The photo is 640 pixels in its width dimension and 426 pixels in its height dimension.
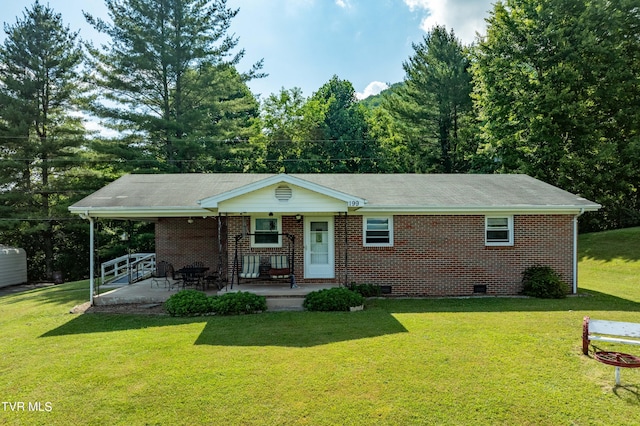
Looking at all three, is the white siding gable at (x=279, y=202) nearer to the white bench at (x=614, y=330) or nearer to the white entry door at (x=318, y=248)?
the white entry door at (x=318, y=248)

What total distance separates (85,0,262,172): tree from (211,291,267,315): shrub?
16.8 metres

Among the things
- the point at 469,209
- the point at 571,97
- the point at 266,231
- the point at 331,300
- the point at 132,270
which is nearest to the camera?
the point at 331,300

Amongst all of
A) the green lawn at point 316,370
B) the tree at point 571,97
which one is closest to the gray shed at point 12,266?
the green lawn at point 316,370

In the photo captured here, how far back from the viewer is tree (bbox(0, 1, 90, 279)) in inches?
956

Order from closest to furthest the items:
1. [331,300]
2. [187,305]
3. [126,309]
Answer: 1. [187,305]
2. [331,300]
3. [126,309]

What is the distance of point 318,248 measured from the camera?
12656 mm

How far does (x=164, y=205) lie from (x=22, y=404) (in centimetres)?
720

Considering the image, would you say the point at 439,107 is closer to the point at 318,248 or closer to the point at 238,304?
the point at 318,248

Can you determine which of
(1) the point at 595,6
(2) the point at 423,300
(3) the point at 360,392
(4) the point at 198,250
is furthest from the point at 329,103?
(3) the point at 360,392

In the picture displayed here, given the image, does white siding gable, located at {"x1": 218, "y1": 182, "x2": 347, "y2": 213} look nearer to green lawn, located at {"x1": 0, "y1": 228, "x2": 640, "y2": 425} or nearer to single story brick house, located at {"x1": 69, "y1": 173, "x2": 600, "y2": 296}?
single story brick house, located at {"x1": 69, "y1": 173, "x2": 600, "y2": 296}

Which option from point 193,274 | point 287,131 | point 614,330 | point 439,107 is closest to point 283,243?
point 193,274

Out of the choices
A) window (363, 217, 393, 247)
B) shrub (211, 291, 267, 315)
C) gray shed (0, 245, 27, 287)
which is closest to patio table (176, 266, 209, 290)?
shrub (211, 291, 267, 315)

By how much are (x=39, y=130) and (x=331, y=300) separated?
2602 cm

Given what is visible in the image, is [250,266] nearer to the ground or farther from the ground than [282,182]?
nearer to the ground
